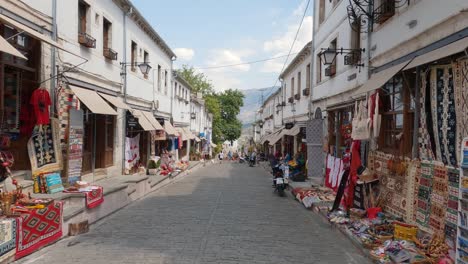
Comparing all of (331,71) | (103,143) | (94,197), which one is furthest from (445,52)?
(103,143)

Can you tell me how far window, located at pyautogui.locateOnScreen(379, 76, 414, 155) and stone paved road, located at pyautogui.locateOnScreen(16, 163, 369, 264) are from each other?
2425 mm

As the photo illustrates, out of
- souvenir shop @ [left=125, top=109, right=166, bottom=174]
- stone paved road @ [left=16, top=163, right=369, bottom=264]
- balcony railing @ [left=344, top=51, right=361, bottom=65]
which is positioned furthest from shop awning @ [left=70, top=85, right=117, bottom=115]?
balcony railing @ [left=344, top=51, right=361, bottom=65]

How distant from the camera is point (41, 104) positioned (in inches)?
324

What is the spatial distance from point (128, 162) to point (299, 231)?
9.37 m

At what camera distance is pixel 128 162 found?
51.4 feet

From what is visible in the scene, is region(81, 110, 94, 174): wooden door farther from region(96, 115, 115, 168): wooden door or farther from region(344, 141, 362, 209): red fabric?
region(344, 141, 362, 209): red fabric

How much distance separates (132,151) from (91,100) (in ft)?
20.1

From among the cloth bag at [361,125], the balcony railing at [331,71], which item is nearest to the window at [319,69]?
the balcony railing at [331,71]

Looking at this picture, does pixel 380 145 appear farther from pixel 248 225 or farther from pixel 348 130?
pixel 248 225

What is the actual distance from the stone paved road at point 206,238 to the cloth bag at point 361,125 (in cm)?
235

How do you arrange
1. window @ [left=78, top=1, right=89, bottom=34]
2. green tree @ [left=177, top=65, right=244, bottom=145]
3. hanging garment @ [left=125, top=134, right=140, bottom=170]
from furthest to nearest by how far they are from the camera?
green tree @ [left=177, top=65, right=244, bottom=145]
hanging garment @ [left=125, top=134, right=140, bottom=170]
window @ [left=78, top=1, right=89, bottom=34]

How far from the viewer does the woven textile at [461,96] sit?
19.1 feet

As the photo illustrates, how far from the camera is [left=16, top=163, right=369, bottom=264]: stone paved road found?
20.0 ft

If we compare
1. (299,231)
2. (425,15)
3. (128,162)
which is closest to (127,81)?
(128,162)
